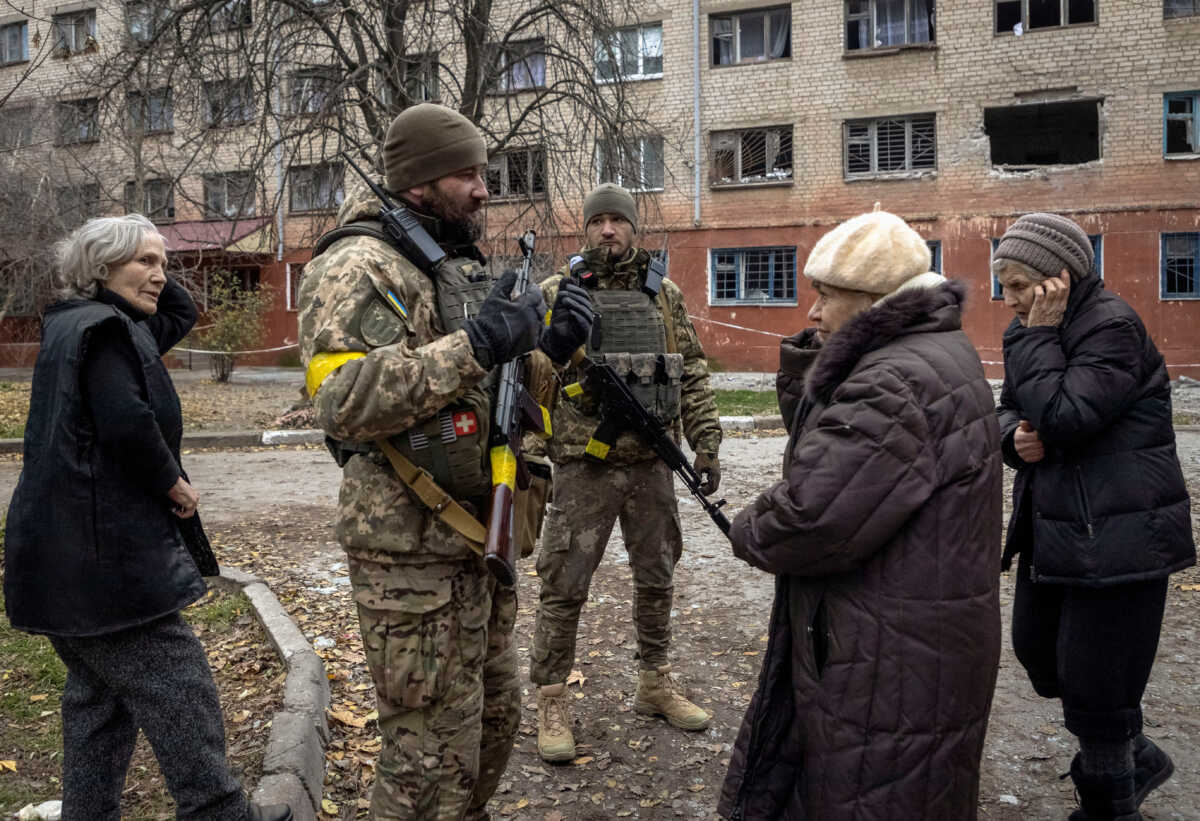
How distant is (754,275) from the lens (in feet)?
74.8

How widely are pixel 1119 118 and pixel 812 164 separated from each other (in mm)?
6264

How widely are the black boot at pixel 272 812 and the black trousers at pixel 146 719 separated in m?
0.10

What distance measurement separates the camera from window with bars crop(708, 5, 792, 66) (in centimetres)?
2225

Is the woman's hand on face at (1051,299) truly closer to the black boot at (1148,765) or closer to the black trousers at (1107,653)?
the black trousers at (1107,653)

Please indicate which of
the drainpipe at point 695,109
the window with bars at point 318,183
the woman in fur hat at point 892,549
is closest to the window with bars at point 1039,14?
the drainpipe at point 695,109

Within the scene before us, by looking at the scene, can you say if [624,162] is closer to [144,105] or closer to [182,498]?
[144,105]

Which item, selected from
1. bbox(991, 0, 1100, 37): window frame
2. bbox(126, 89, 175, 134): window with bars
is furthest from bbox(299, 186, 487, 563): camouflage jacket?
bbox(991, 0, 1100, 37): window frame

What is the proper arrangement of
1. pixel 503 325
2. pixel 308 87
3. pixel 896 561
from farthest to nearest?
pixel 308 87
pixel 503 325
pixel 896 561

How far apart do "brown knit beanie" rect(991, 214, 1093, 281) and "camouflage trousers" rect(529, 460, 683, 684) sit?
1.68 metres

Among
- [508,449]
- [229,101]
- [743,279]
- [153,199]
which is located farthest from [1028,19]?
[508,449]

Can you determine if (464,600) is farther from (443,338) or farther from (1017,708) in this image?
(1017,708)

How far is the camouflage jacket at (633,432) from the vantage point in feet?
13.1

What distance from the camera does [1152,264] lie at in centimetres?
1977

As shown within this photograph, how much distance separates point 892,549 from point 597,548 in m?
2.01
